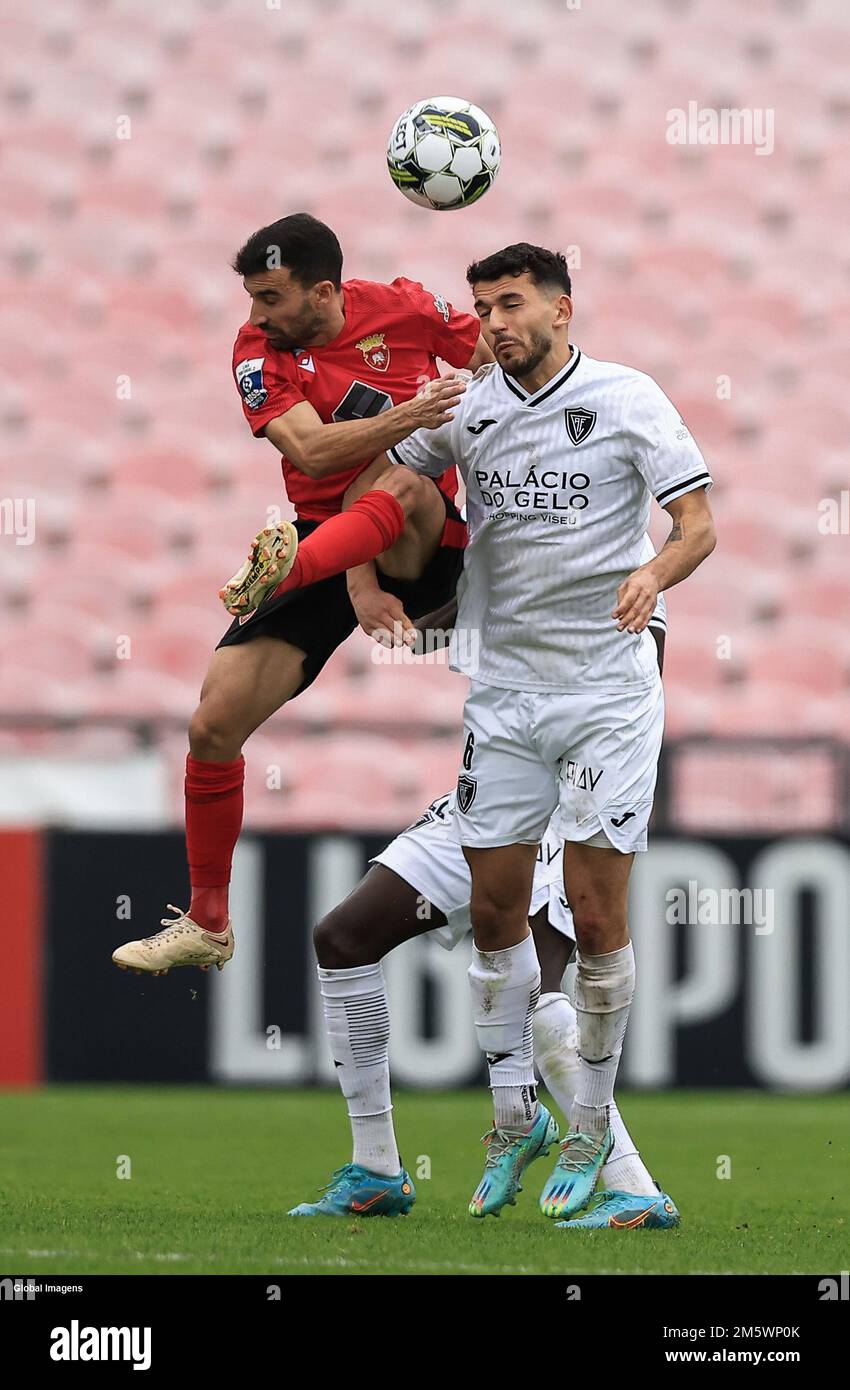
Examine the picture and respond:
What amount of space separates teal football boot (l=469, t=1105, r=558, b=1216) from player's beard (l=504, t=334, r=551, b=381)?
1970 millimetres

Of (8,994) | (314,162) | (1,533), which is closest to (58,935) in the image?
(8,994)

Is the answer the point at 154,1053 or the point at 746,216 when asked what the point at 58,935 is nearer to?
the point at 154,1053

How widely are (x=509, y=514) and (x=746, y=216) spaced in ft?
29.6

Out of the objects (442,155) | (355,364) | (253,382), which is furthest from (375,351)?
(442,155)

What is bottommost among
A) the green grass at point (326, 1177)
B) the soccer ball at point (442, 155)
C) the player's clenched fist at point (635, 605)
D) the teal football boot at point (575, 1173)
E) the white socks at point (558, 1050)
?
the green grass at point (326, 1177)

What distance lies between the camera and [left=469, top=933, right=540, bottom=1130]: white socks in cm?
563

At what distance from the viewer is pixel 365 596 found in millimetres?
5695

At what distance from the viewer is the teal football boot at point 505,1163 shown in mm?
5492

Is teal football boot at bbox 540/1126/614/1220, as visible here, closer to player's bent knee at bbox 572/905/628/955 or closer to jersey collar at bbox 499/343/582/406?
player's bent knee at bbox 572/905/628/955

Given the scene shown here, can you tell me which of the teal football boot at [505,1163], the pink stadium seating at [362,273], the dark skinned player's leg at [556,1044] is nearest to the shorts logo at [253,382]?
the dark skinned player's leg at [556,1044]

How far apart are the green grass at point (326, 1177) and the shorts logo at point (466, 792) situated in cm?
107

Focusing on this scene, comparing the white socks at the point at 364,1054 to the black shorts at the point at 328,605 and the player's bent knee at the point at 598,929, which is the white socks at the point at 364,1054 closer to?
the player's bent knee at the point at 598,929

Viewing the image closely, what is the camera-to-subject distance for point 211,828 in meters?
5.86

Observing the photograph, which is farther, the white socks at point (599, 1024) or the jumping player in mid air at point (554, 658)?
the white socks at point (599, 1024)
